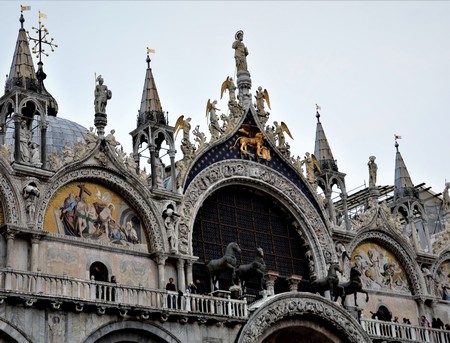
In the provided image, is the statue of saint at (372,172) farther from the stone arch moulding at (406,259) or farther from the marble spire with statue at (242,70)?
the marble spire with statue at (242,70)

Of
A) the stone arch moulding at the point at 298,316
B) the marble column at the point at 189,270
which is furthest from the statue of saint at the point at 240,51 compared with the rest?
the stone arch moulding at the point at 298,316

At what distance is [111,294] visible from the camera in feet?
86.6

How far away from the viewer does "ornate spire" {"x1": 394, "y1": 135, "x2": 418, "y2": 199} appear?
132ft

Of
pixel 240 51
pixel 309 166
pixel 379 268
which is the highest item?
pixel 240 51

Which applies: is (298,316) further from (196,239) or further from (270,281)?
(196,239)

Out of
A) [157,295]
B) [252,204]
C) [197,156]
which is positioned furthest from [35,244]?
[252,204]

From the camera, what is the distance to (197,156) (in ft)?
106

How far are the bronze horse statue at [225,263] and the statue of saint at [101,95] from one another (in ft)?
21.0

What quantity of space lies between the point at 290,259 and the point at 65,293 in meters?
12.1

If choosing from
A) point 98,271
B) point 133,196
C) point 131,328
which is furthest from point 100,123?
point 131,328

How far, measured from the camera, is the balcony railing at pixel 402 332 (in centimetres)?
3262

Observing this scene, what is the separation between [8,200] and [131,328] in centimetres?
540

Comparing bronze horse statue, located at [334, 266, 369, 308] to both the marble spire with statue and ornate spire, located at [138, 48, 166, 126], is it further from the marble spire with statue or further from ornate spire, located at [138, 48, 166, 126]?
ornate spire, located at [138, 48, 166, 126]

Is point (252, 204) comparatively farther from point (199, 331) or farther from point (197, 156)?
point (199, 331)
